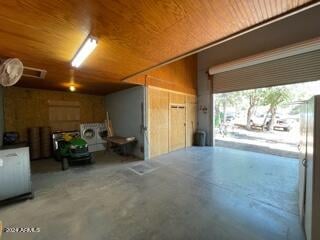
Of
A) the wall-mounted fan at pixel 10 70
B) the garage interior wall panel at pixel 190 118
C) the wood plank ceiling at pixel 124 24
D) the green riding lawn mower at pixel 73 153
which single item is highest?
the wood plank ceiling at pixel 124 24

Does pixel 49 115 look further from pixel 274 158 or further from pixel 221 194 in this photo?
pixel 274 158

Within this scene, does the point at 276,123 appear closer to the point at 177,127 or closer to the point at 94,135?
the point at 177,127

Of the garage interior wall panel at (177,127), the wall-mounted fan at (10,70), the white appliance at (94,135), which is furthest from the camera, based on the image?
the garage interior wall panel at (177,127)

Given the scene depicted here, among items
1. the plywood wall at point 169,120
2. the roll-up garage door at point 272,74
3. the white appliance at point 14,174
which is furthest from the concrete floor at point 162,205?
the roll-up garage door at point 272,74

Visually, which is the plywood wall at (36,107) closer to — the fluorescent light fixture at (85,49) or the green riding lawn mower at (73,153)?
the green riding lawn mower at (73,153)

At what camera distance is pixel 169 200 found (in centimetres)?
287

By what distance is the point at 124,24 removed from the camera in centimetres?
199

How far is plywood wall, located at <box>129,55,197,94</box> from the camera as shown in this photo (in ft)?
18.1

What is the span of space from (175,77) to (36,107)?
5579 millimetres

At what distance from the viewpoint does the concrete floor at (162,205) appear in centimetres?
211

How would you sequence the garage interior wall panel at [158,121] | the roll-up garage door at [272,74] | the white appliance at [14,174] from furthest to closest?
the garage interior wall panel at [158,121] → the roll-up garage door at [272,74] → the white appliance at [14,174]

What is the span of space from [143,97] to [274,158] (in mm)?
5167

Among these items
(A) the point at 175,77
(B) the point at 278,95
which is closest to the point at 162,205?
(A) the point at 175,77

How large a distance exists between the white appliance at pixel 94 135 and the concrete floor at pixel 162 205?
2273mm
